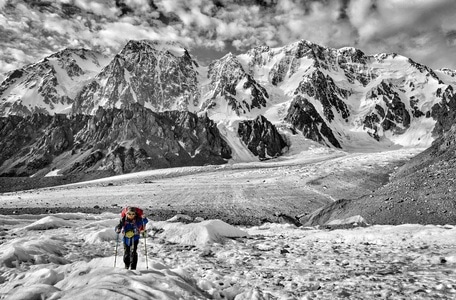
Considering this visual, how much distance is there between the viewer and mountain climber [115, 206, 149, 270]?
29.3 ft

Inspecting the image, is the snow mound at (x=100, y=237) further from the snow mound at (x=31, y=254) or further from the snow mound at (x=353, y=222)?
the snow mound at (x=353, y=222)

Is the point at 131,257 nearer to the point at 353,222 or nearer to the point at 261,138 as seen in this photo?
the point at 353,222

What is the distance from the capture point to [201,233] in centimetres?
1355

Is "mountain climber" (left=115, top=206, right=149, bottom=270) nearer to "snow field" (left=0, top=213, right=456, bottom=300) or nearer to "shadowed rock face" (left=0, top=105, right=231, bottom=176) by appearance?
"snow field" (left=0, top=213, right=456, bottom=300)

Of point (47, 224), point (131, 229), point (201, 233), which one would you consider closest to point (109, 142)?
point (47, 224)

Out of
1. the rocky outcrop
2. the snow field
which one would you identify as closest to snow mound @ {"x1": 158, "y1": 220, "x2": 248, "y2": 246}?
the snow field

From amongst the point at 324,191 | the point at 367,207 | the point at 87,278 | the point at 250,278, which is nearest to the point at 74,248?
the point at 87,278

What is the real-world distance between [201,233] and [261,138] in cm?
16452

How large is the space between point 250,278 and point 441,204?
14.6 m

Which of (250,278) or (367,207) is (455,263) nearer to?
(250,278)

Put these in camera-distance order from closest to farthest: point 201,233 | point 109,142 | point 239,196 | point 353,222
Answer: point 201,233 → point 353,222 → point 239,196 → point 109,142

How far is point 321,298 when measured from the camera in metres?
7.07

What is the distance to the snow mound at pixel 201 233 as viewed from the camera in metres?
13.2

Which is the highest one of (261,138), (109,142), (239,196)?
(261,138)
